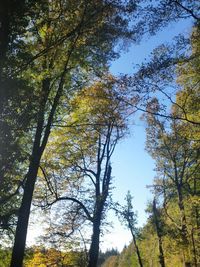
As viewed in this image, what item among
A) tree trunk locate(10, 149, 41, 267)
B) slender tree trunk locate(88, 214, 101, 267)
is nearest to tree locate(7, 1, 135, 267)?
tree trunk locate(10, 149, 41, 267)

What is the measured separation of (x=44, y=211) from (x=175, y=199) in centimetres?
1327

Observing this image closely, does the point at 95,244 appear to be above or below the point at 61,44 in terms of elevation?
below

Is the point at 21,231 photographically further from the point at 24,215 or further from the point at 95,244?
the point at 95,244

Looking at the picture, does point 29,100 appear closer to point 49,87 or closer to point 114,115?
point 49,87

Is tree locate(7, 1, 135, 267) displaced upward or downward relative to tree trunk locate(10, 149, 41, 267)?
upward

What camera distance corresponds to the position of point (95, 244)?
65.9 feet

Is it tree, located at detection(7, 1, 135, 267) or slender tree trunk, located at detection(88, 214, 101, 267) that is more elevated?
tree, located at detection(7, 1, 135, 267)

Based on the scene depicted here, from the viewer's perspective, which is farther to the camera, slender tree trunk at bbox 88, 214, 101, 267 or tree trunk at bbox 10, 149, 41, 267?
slender tree trunk at bbox 88, 214, 101, 267

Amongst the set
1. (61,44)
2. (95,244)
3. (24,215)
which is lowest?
(24,215)

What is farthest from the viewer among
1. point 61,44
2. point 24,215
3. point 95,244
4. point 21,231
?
point 95,244

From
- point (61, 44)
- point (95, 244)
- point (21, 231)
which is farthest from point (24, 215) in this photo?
point (95, 244)

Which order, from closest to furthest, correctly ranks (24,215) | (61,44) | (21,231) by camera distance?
1. (21,231)
2. (24,215)
3. (61,44)

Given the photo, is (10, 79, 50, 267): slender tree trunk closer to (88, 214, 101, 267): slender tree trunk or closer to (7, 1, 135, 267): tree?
(7, 1, 135, 267): tree

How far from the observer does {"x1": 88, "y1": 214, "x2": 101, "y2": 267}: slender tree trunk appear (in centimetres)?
1986
